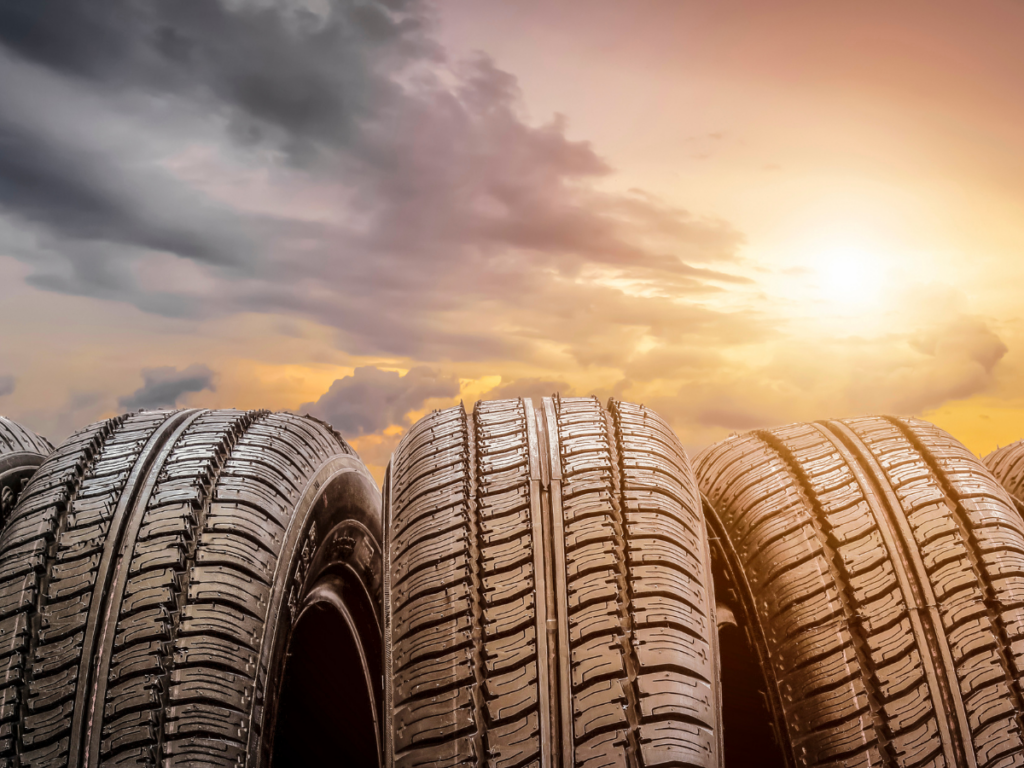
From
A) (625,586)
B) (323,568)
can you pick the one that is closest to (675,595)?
(625,586)

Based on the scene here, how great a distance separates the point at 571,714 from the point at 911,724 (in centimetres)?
115

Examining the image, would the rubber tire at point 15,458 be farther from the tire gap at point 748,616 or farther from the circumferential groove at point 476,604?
the tire gap at point 748,616

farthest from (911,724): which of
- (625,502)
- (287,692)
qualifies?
(287,692)

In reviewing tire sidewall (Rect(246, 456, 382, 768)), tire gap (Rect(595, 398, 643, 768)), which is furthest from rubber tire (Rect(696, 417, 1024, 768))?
tire sidewall (Rect(246, 456, 382, 768))

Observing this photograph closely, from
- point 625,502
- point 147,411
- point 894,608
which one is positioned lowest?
point 894,608

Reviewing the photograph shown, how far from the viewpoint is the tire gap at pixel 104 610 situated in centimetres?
214

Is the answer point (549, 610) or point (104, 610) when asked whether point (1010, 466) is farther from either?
point (104, 610)

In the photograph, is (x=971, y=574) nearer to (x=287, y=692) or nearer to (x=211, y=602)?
(x=211, y=602)

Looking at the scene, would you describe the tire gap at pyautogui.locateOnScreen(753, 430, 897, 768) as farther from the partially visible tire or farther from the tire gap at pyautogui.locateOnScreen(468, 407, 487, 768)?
the partially visible tire

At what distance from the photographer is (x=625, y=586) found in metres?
2.19

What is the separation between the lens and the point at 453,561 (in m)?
2.24

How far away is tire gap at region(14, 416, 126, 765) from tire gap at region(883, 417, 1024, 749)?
3.04m

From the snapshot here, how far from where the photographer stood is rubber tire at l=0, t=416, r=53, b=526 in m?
2.86

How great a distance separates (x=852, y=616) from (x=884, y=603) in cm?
12
